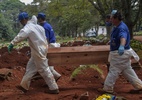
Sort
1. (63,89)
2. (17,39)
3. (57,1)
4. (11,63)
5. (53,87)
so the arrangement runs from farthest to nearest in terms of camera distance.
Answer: (57,1) → (11,63) → (63,89) → (53,87) → (17,39)

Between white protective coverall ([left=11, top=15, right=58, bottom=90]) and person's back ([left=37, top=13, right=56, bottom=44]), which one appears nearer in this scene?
white protective coverall ([left=11, top=15, right=58, bottom=90])

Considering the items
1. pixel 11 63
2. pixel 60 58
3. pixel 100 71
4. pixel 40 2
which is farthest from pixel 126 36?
pixel 40 2

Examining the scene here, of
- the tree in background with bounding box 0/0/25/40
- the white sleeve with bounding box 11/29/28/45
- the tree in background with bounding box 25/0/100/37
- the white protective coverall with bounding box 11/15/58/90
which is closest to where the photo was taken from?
the white sleeve with bounding box 11/29/28/45

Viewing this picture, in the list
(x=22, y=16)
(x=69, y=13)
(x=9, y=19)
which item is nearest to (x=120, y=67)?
(x=22, y=16)

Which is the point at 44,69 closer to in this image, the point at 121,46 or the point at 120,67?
the point at 120,67

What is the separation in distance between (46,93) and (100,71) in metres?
2.77

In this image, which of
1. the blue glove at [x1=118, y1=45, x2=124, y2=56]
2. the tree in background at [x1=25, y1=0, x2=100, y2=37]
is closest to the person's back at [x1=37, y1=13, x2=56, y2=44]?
the blue glove at [x1=118, y1=45, x2=124, y2=56]

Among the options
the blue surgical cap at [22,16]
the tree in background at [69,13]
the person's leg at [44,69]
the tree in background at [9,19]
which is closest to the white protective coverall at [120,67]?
the person's leg at [44,69]

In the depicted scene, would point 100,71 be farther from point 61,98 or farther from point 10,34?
point 10,34

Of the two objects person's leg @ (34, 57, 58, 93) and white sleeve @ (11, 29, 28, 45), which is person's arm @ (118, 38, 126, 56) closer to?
person's leg @ (34, 57, 58, 93)

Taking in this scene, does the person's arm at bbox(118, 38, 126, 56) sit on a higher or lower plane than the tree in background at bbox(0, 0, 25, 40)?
higher

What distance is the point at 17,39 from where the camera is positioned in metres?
5.96

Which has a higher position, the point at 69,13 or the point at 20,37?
the point at 20,37

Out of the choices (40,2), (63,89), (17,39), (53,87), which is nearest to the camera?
(17,39)
